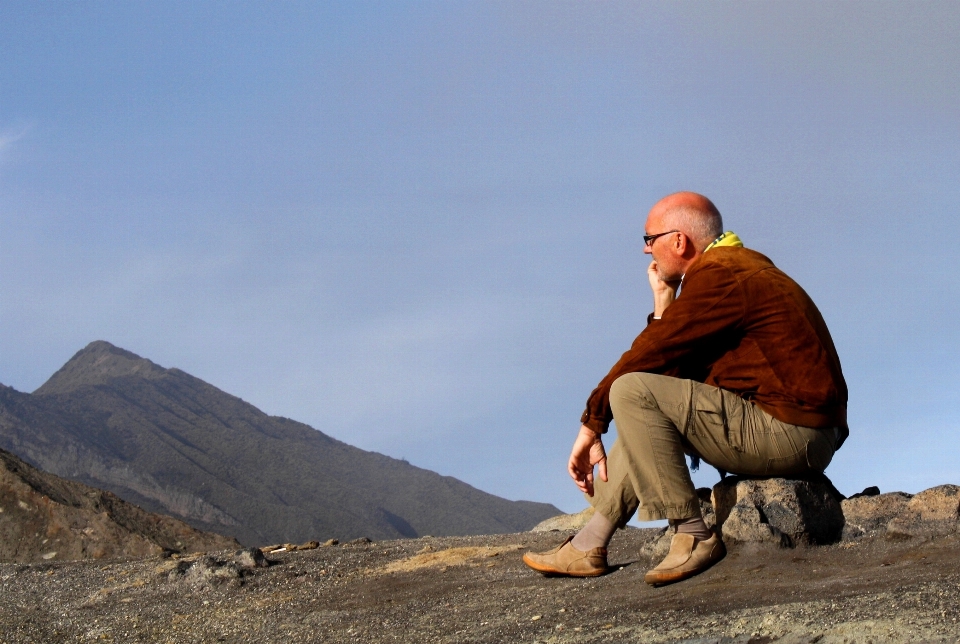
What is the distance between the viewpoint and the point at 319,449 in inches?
1587

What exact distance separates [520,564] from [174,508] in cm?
2634

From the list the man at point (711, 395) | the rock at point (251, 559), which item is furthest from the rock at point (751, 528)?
the rock at point (251, 559)

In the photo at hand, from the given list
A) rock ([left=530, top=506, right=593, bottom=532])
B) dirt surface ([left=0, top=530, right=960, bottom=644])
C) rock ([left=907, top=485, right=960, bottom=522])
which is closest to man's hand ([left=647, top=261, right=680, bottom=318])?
dirt surface ([left=0, top=530, right=960, bottom=644])

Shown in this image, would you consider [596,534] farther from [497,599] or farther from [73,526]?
[73,526]

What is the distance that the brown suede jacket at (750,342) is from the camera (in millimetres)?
4289

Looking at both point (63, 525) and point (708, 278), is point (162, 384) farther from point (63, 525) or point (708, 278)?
point (708, 278)

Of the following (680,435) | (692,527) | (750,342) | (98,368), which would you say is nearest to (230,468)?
(98,368)

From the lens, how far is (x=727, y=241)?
459cm

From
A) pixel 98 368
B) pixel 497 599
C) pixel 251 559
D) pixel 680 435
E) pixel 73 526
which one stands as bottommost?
pixel 497 599

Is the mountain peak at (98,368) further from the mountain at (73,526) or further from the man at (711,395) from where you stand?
the man at (711,395)

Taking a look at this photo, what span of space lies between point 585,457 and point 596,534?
1.54 feet

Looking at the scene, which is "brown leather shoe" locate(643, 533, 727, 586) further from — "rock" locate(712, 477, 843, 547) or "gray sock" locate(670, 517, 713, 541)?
"rock" locate(712, 477, 843, 547)

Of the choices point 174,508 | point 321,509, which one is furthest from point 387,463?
point 174,508

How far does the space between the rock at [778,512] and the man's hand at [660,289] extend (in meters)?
0.93
